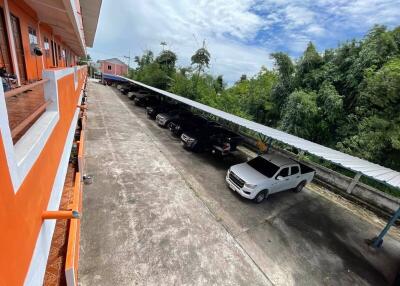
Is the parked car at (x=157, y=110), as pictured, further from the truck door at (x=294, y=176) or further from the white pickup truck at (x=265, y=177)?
the truck door at (x=294, y=176)

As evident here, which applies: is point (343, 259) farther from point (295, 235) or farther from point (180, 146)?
point (180, 146)

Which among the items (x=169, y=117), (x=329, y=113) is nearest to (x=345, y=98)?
(x=329, y=113)

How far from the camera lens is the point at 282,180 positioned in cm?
852

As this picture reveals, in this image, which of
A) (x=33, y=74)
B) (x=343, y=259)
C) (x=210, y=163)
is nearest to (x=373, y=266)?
(x=343, y=259)

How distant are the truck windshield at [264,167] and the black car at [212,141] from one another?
2998mm

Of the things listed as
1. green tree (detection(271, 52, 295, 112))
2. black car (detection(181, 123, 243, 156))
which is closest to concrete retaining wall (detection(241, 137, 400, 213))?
black car (detection(181, 123, 243, 156))

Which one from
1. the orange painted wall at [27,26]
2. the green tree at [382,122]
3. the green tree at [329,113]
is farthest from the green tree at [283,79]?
the orange painted wall at [27,26]

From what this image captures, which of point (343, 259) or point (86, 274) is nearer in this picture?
point (86, 274)

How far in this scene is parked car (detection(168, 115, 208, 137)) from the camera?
47.2 feet

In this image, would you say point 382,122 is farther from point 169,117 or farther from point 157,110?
point 157,110

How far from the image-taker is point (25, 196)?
2068 mm

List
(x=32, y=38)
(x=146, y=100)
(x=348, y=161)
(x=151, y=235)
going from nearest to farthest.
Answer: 1. (x=151, y=235)
2. (x=348, y=161)
3. (x=32, y=38)
4. (x=146, y=100)

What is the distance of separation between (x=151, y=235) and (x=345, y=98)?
1670cm

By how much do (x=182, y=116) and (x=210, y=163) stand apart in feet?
20.7
